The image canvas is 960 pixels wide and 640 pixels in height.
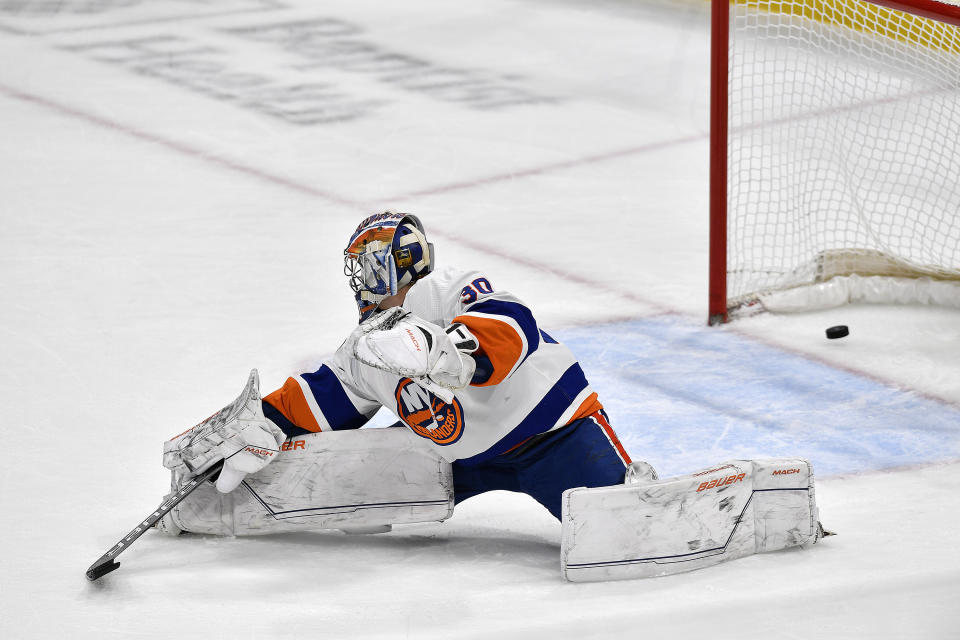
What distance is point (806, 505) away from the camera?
2.79 m

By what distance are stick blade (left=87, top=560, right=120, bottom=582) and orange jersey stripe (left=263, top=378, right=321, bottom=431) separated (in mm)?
462

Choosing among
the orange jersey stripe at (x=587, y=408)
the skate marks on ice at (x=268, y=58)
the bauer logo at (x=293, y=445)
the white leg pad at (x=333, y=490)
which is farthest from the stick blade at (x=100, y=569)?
the skate marks on ice at (x=268, y=58)

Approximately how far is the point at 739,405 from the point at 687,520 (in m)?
1.30

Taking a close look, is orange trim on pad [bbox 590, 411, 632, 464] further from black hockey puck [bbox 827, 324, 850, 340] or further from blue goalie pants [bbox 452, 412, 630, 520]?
black hockey puck [bbox 827, 324, 850, 340]

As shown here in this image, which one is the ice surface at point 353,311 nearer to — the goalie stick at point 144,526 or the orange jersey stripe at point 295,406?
the goalie stick at point 144,526

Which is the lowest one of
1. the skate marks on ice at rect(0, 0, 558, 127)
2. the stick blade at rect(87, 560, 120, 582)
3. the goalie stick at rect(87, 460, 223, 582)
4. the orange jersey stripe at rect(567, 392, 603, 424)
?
the stick blade at rect(87, 560, 120, 582)

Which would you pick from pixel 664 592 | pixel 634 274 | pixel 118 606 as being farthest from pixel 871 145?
pixel 118 606

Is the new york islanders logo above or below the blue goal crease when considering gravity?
above

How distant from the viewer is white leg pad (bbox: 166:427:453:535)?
117 inches

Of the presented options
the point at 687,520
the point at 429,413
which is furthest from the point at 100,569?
the point at 687,520

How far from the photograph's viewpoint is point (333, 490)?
298 cm

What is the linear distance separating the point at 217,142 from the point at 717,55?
8.53 feet

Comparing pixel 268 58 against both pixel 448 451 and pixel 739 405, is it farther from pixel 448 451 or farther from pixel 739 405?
pixel 448 451

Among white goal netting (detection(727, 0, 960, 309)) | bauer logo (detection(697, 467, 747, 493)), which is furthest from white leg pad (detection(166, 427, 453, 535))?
white goal netting (detection(727, 0, 960, 309))
